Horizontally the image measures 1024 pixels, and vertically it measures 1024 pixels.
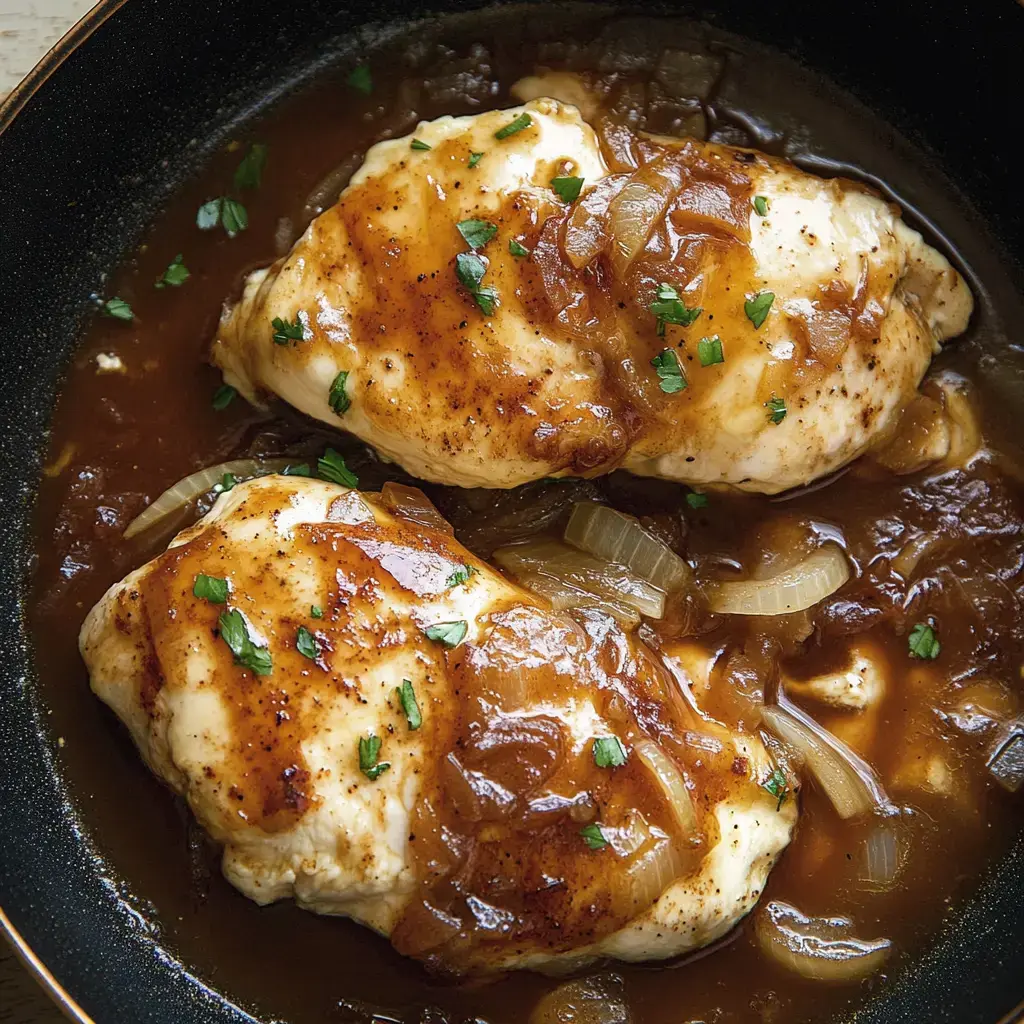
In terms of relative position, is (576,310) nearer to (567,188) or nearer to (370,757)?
(567,188)

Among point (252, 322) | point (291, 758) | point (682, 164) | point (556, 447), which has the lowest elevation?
point (291, 758)

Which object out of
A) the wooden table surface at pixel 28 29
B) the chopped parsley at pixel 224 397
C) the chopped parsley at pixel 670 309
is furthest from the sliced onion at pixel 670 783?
the wooden table surface at pixel 28 29

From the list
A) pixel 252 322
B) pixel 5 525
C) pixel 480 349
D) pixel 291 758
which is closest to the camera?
pixel 291 758

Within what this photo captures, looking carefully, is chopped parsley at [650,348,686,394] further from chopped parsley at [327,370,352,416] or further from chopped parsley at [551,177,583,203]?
chopped parsley at [327,370,352,416]

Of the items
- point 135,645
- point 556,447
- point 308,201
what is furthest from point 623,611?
point 308,201

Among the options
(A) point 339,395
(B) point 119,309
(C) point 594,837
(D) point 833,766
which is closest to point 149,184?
(B) point 119,309

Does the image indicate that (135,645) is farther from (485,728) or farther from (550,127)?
(550,127)

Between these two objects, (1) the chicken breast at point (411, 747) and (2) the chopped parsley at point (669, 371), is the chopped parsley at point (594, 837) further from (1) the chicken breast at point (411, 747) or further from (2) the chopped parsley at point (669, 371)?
(2) the chopped parsley at point (669, 371)
